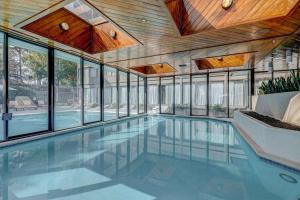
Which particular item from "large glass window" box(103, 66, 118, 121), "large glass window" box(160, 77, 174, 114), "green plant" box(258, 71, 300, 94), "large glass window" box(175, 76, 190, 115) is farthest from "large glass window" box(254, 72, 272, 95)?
"large glass window" box(103, 66, 118, 121)

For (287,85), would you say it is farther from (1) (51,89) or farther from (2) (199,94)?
(1) (51,89)

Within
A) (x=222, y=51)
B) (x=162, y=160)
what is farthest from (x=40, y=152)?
(x=222, y=51)

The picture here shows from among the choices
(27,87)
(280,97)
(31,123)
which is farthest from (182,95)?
(27,87)

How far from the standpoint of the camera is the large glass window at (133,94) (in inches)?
489

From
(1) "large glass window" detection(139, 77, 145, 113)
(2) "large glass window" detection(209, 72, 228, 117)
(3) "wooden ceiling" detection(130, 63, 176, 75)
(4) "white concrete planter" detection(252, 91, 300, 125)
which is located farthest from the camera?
(1) "large glass window" detection(139, 77, 145, 113)

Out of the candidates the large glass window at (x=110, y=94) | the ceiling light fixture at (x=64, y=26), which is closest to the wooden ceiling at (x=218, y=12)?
the ceiling light fixture at (x=64, y=26)

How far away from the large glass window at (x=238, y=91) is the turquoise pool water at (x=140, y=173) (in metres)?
6.37

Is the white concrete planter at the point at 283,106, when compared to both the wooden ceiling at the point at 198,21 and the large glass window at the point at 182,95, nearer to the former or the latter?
the wooden ceiling at the point at 198,21

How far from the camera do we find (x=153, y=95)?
14.0 meters

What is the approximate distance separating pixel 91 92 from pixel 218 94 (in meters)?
7.63

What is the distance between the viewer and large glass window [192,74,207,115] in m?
12.0

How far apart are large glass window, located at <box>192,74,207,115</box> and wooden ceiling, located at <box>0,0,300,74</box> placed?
5.70 metres

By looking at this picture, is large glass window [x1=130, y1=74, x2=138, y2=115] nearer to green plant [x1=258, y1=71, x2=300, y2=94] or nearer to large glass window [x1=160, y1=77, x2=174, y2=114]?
large glass window [x1=160, y1=77, x2=174, y2=114]

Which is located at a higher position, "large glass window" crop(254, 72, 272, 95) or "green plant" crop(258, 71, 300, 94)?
"large glass window" crop(254, 72, 272, 95)
